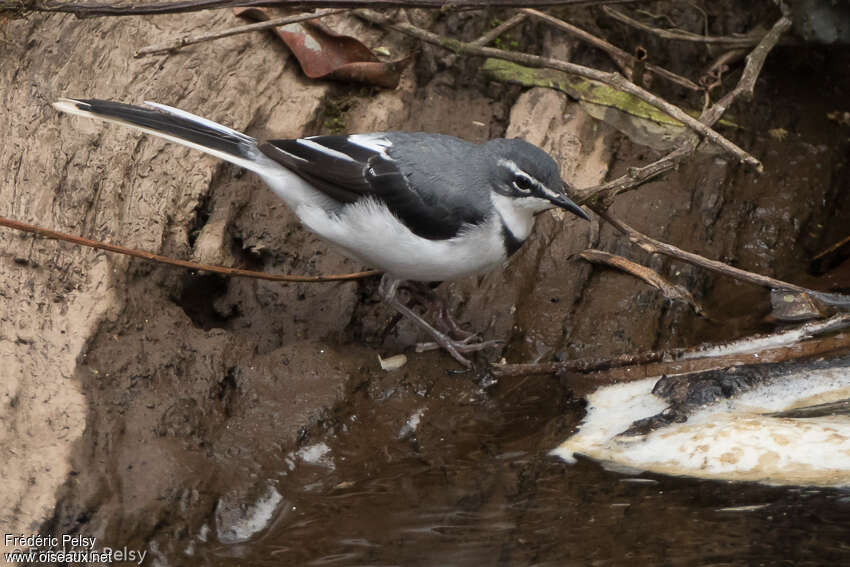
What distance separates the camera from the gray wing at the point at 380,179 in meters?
5.01

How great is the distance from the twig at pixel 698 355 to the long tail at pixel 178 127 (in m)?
1.87

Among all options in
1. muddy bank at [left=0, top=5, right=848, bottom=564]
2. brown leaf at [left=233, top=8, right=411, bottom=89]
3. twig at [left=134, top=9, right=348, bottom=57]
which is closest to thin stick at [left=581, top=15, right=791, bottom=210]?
muddy bank at [left=0, top=5, right=848, bottom=564]

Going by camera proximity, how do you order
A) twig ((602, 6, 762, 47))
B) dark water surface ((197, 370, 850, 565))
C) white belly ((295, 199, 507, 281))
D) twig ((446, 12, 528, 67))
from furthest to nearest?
twig ((602, 6, 762, 47)), twig ((446, 12, 528, 67)), white belly ((295, 199, 507, 281)), dark water surface ((197, 370, 850, 565))

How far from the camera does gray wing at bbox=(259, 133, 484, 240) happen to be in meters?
5.01

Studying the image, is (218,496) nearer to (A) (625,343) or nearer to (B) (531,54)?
(A) (625,343)

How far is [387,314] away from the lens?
583cm

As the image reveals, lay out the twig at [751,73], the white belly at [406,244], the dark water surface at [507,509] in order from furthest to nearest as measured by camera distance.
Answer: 1. the twig at [751,73]
2. the white belly at [406,244]
3. the dark water surface at [507,509]

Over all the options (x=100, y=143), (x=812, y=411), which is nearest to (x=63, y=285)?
(x=100, y=143)

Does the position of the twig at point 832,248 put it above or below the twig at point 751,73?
below

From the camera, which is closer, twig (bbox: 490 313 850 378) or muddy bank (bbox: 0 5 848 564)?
muddy bank (bbox: 0 5 848 564)

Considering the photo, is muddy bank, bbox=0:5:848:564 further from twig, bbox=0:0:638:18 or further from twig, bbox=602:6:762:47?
twig, bbox=602:6:762:47

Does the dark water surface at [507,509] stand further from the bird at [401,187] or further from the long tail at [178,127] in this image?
the long tail at [178,127]

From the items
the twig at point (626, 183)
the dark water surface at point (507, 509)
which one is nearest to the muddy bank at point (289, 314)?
the dark water surface at point (507, 509)

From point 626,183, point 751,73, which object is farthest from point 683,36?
point 626,183
